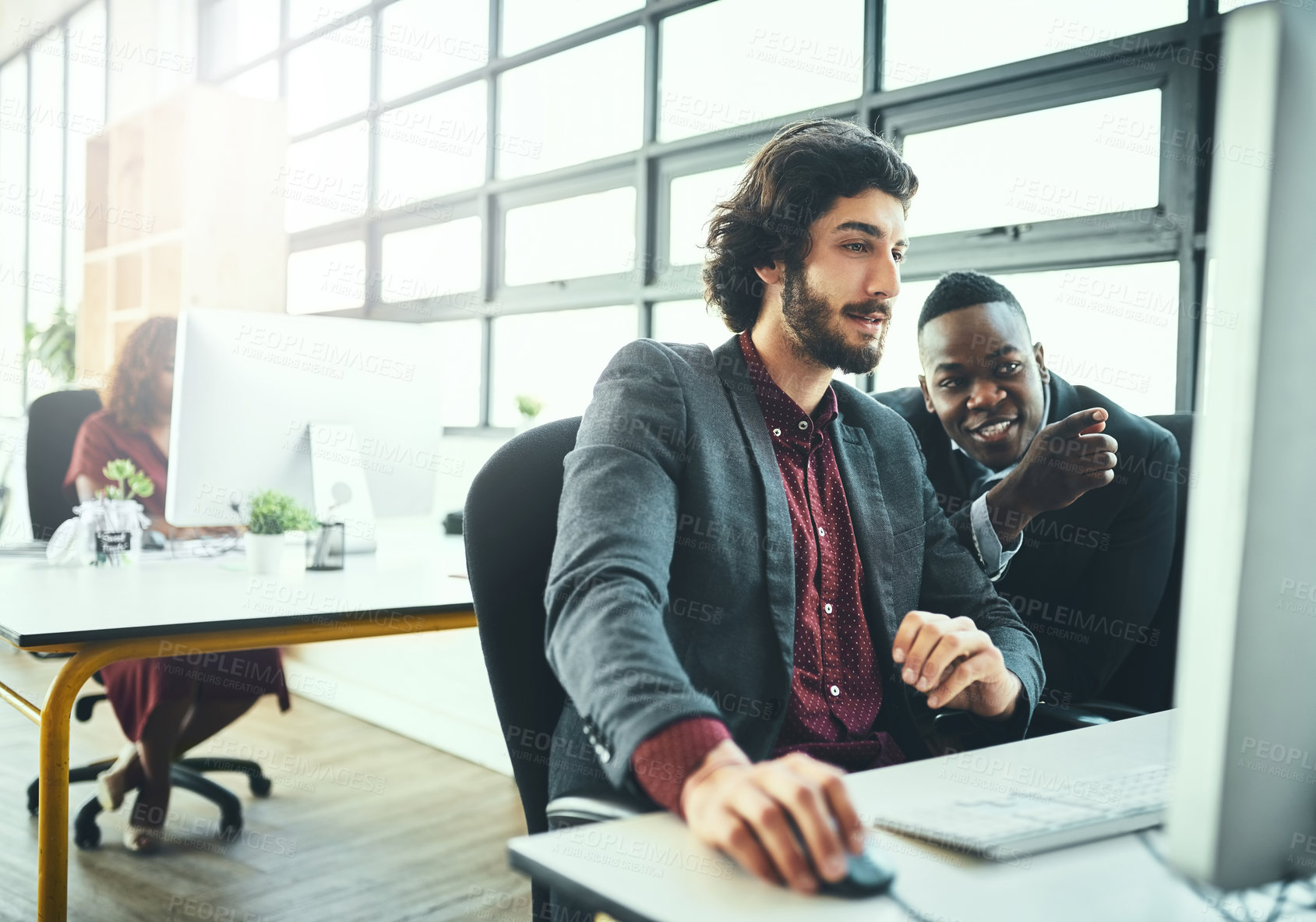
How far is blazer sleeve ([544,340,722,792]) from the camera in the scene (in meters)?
0.85

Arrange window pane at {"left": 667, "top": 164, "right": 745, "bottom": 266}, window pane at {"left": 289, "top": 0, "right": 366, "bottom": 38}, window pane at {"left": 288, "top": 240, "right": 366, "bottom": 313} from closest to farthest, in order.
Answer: window pane at {"left": 667, "top": 164, "right": 745, "bottom": 266} < window pane at {"left": 288, "top": 240, "right": 366, "bottom": 313} < window pane at {"left": 289, "top": 0, "right": 366, "bottom": 38}

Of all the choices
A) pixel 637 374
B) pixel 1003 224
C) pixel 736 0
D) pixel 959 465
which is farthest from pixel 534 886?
pixel 736 0

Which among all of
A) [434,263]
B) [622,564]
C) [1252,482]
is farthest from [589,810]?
[434,263]

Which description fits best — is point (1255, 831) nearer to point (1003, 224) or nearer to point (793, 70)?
point (1003, 224)

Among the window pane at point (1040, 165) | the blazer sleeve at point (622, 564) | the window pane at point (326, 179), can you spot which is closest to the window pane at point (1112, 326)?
the window pane at point (1040, 165)

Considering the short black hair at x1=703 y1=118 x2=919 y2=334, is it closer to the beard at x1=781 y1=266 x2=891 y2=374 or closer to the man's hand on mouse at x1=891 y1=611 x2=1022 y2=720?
the beard at x1=781 y1=266 x2=891 y2=374

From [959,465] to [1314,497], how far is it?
4.76ft

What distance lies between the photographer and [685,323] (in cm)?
328

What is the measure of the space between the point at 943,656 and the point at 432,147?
3637 millimetres

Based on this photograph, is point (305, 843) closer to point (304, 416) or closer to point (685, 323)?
point (304, 416)

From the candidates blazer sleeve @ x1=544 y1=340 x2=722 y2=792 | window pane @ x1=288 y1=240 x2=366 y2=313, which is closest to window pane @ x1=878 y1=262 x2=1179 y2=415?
blazer sleeve @ x1=544 y1=340 x2=722 y2=792

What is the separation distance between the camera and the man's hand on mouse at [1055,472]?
5.85 feet

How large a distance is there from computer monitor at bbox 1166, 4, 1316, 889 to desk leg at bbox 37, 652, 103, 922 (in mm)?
1445

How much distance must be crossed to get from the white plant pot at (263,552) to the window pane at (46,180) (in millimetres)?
5937
